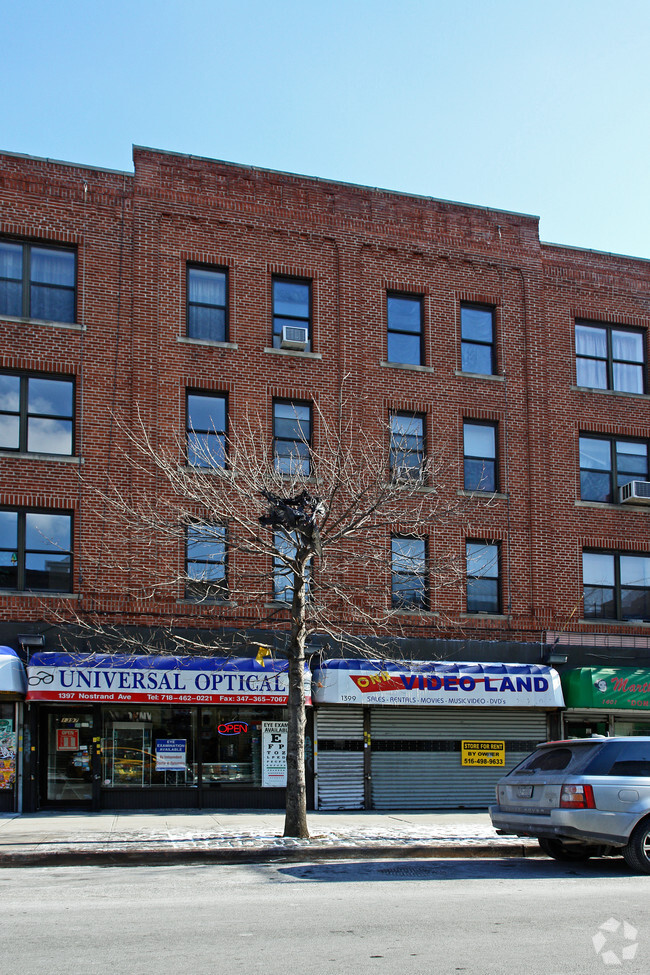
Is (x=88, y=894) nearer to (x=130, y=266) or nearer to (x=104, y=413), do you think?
(x=104, y=413)

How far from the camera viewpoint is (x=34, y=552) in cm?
1914

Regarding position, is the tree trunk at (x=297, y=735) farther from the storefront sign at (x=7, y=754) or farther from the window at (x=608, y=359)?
the window at (x=608, y=359)

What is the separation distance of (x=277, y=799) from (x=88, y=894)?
10.1m

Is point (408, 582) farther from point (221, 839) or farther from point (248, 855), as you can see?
point (248, 855)

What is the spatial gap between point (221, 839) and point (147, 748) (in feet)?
18.1

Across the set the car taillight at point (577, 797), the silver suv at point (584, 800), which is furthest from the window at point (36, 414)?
the car taillight at point (577, 797)

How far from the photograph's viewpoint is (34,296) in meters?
20.0

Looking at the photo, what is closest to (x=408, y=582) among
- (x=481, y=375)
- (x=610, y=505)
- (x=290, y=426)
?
(x=290, y=426)

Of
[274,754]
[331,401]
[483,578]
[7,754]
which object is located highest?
[331,401]

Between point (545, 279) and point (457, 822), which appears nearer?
point (457, 822)

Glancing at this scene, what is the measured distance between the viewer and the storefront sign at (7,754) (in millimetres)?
18109

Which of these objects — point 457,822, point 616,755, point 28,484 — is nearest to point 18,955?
point 616,755

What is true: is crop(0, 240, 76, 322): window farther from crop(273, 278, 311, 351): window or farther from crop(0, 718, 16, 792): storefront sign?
crop(0, 718, 16, 792): storefront sign

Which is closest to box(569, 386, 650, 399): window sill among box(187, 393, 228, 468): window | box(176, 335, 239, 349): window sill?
box(176, 335, 239, 349): window sill
